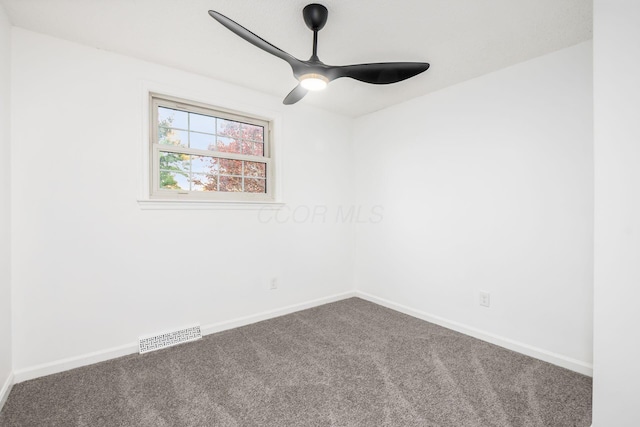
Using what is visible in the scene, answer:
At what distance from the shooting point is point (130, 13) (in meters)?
1.79

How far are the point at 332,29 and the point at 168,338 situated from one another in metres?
2.68

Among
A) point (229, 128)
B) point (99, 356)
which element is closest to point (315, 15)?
point (229, 128)

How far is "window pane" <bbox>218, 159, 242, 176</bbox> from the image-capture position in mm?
2856

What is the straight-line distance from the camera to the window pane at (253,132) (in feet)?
9.92

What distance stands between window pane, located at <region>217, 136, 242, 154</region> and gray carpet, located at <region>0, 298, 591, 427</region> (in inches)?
69.9

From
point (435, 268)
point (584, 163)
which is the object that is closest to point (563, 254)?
point (584, 163)

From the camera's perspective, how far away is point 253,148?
3076 mm

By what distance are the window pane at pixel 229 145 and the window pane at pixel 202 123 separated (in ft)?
0.39

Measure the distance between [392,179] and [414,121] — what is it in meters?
0.66

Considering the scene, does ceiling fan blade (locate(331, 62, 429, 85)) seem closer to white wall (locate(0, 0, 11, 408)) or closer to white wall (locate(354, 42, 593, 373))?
white wall (locate(354, 42, 593, 373))

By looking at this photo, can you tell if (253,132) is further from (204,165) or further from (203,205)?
(203,205)

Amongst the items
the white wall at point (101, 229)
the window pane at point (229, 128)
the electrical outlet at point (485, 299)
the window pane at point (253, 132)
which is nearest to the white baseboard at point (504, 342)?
the electrical outlet at point (485, 299)

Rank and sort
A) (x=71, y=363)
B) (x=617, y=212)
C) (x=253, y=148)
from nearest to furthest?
(x=617, y=212) → (x=71, y=363) → (x=253, y=148)

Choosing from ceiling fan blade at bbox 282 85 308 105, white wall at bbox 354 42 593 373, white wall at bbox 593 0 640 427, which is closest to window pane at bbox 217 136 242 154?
ceiling fan blade at bbox 282 85 308 105
